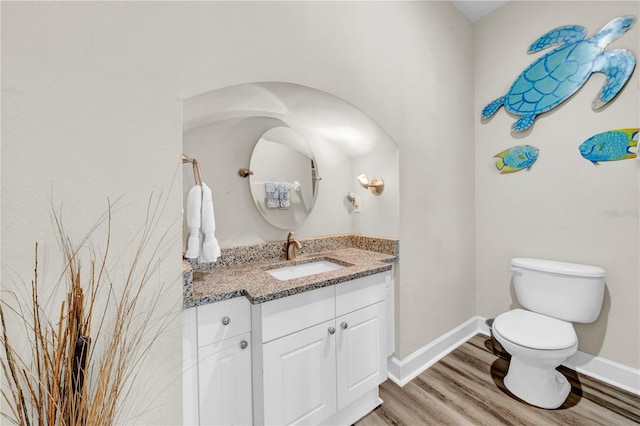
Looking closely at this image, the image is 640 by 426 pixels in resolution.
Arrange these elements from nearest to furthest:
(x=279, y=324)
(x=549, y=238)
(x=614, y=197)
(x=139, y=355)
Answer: (x=139, y=355) < (x=279, y=324) < (x=614, y=197) < (x=549, y=238)

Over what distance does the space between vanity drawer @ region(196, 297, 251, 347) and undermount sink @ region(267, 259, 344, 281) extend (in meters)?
0.43

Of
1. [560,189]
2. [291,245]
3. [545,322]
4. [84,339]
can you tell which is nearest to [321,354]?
[291,245]

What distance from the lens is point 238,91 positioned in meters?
1.24

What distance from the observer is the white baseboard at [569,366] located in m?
1.63

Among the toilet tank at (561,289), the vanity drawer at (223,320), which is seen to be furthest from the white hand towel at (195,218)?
the toilet tank at (561,289)

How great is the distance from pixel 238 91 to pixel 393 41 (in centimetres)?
117

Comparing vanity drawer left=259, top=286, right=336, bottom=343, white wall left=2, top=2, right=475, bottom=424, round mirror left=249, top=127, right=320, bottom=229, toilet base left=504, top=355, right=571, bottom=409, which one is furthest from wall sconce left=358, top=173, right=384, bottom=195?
toilet base left=504, top=355, right=571, bottom=409

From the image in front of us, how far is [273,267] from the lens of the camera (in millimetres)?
1565

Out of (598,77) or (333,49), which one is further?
(598,77)

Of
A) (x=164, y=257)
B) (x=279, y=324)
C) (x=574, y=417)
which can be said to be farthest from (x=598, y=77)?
(x=164, y=257)

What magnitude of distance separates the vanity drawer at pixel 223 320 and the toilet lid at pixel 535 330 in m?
1.52

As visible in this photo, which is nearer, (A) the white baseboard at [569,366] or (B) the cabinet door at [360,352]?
(B) the cabinet door at [360,352]

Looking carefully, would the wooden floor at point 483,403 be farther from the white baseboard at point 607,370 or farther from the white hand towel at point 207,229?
the white hand towel at point 207,229

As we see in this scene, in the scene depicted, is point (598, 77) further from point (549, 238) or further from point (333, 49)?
point (333, 49)
